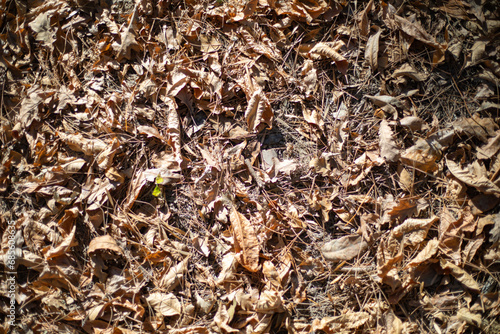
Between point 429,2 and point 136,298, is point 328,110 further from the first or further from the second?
point 136,298

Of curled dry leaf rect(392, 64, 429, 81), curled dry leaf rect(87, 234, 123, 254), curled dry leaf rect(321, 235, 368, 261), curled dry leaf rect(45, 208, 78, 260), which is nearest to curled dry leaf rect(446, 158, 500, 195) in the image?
curled dry leaf rect(392, 64, 429, 81)

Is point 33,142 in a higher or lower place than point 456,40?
lower

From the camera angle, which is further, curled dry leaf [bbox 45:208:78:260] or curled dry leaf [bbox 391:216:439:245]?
curled dry leaf [bbox 45:208:78:260]

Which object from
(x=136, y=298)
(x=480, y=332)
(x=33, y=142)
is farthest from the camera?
(x=33, y=142)

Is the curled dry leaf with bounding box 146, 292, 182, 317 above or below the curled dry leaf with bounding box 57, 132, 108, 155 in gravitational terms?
below

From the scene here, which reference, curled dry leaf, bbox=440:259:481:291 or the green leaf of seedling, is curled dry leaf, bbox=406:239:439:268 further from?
the green leaf of seedling

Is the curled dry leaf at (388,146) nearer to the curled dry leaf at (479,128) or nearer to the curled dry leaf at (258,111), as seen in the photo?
the curled dry leaf at (479,128)

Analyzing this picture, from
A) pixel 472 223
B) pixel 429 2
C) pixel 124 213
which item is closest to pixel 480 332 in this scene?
pixel 472 223

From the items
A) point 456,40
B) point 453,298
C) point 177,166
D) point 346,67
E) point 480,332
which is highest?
point 456,40
